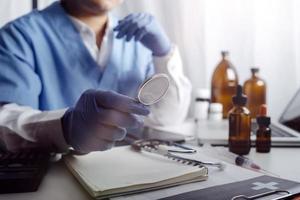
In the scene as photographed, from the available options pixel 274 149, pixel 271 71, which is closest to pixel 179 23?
pixel 271 71

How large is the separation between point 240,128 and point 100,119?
0.86 ft

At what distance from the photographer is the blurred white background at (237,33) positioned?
1.16m

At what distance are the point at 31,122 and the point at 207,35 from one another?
772 millimetres

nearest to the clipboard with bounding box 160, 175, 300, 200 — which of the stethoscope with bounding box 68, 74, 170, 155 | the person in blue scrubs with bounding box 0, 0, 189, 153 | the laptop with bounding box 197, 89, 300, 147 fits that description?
the stethoscope with bounding box 68, 74, 170, 155

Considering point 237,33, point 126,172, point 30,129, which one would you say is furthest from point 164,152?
point 237,33

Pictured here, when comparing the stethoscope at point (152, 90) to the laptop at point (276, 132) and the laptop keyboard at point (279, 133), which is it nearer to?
the laptop at point (276, 132)

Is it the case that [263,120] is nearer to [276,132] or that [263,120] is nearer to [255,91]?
[276,132]

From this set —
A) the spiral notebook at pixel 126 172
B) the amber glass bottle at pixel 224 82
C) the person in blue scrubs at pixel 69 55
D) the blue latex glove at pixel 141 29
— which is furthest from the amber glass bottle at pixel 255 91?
the spiral notebook at pixel 126 172

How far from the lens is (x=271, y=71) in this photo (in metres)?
1.18

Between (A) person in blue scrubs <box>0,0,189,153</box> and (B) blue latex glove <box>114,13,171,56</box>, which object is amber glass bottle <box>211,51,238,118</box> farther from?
(B) blue latex glove <box>114,13,171,56</box>

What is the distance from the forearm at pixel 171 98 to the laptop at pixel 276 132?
99 mm

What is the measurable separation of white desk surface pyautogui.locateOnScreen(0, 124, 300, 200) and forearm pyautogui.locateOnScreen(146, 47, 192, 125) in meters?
0.37

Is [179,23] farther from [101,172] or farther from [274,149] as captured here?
[101,172]

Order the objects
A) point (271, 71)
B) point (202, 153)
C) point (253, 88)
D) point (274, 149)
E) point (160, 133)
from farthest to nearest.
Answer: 1. point (271, 71)
2. point (253, 88)
3. point (160, 133)
4. point (274, 149)
5. point (202, 153)
